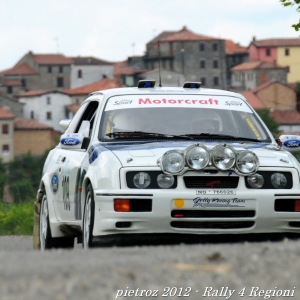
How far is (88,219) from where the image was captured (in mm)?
8578

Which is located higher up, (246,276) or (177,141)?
(177,141)

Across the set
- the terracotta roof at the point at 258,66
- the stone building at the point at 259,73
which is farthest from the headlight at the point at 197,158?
the terracotta roof at the point at 258,66

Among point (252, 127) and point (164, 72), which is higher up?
point (164, 72)

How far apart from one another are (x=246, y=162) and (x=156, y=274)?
2.87 m

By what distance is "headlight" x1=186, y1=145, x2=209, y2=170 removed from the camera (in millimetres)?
8344

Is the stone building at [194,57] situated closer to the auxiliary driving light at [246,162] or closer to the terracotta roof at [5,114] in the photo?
the terracotta roof at [5,114]

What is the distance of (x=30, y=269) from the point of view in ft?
19.2

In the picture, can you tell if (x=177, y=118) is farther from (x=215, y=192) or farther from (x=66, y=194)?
(x=215, y=192)

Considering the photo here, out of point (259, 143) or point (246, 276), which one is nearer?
point (246, 276)

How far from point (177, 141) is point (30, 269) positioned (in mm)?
3334

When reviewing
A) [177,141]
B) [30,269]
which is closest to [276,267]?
[30,269]

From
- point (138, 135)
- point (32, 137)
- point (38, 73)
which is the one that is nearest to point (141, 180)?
point (138, 135)

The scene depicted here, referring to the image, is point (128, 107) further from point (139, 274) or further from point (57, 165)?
point (139, 274)

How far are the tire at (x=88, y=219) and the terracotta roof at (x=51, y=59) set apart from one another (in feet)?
497
